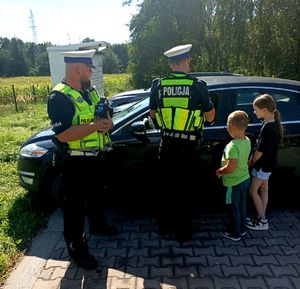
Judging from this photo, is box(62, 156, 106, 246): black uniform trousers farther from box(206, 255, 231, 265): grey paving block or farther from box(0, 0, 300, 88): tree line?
box(0, 0, 300, 88): tree line

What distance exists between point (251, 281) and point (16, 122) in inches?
425

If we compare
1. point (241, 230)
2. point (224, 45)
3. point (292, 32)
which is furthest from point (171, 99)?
point (224, 45)

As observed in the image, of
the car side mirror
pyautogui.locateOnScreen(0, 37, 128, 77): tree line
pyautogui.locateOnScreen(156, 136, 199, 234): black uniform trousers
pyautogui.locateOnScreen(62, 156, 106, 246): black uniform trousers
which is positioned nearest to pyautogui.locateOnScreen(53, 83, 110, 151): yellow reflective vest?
pyautogui.locateOnScreen(62, 156, 106, 246): black uniform trousers

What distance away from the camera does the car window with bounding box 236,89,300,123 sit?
3.94 meters

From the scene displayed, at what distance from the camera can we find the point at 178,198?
358 centimetres

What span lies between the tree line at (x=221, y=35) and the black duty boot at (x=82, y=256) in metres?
10.5

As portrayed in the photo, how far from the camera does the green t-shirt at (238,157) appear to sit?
3324 mm

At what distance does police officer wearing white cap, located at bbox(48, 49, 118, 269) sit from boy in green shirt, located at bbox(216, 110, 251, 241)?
1.16 meters

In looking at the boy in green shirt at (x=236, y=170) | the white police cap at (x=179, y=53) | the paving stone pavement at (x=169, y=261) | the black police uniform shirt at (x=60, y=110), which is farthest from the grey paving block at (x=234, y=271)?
the white police cap at (x=179, y=53)

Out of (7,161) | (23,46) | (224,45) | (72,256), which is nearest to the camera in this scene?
(72,256)

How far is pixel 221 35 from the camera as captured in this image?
15391 millimetres

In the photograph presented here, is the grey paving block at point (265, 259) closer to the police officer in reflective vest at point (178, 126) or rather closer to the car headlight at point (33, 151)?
the police officer in reflective vest at point (178, 126)

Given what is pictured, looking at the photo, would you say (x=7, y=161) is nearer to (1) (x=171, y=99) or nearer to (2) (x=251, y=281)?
(1) (x=171, y=99)

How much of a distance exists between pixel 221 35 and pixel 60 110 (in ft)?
45.4
